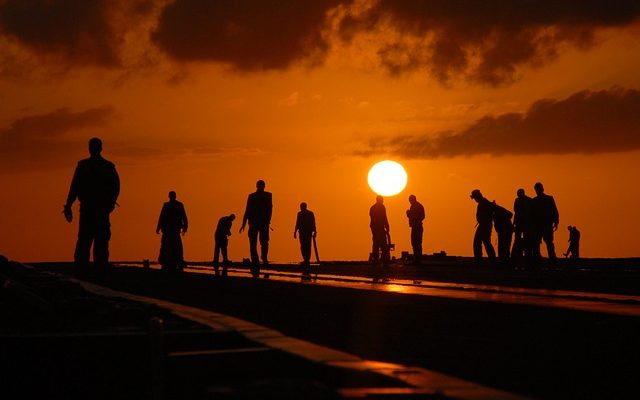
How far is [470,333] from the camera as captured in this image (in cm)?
1245

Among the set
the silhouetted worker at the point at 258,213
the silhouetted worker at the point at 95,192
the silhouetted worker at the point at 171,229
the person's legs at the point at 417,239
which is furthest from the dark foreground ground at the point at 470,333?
the person's legs at the point at 417,239

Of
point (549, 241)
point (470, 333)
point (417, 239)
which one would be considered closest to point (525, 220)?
point (549, 241)

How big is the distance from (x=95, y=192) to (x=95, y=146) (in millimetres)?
741

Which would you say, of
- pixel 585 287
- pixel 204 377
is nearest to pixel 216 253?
pixel 585 287

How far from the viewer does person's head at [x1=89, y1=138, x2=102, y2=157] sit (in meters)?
20.5

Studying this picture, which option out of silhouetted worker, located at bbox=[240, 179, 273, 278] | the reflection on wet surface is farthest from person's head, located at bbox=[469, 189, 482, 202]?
the reflection on wet surface

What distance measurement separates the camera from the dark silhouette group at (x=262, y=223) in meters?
20.5

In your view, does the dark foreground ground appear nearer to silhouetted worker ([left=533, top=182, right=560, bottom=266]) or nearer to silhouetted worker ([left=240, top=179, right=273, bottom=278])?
silhouetted worker ([left=240, top=179, right=273, bottom=278])

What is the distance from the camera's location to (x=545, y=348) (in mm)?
10734

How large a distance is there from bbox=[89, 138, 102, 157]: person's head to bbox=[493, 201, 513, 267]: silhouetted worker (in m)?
20.0

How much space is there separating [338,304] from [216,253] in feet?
91.9

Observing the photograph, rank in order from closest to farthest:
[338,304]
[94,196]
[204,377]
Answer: [204,377], [338,304], [94,196]

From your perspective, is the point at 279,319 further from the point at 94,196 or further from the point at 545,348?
the point at 94,196

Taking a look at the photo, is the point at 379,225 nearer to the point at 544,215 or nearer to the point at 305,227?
the point at 305,227
